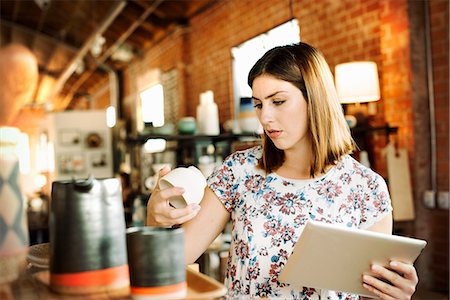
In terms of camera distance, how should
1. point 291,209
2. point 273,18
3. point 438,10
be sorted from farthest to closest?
point 273,18
point 438,10
point 291,209

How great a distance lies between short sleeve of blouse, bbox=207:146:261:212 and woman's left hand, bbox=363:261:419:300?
468mm

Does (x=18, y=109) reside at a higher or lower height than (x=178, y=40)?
lower

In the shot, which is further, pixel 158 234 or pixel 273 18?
pixel 273 18

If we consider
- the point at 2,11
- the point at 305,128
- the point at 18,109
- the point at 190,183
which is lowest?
the point at 190,183

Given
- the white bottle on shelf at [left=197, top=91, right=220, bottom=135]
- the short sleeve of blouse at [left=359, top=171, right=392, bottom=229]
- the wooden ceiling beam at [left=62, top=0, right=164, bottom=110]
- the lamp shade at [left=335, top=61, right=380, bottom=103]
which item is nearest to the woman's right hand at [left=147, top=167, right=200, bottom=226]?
the short sleeve of blouse at [left=359, top=171, right=392, bottom=229]

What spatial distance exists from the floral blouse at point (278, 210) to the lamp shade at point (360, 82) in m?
2.13

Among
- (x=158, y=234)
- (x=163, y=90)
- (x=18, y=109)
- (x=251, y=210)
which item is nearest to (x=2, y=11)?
(x=18, y=109)

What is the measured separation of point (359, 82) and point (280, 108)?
2.28 meters

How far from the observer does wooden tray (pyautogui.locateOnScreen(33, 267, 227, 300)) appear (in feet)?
2.87

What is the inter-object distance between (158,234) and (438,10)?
3.27 metres

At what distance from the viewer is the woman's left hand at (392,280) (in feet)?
4.40

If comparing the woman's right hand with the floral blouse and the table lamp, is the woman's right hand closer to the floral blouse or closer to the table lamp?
the floral blouse

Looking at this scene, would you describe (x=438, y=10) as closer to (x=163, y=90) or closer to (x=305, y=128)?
(x=305, y=128)

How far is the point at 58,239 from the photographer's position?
0.90 m
